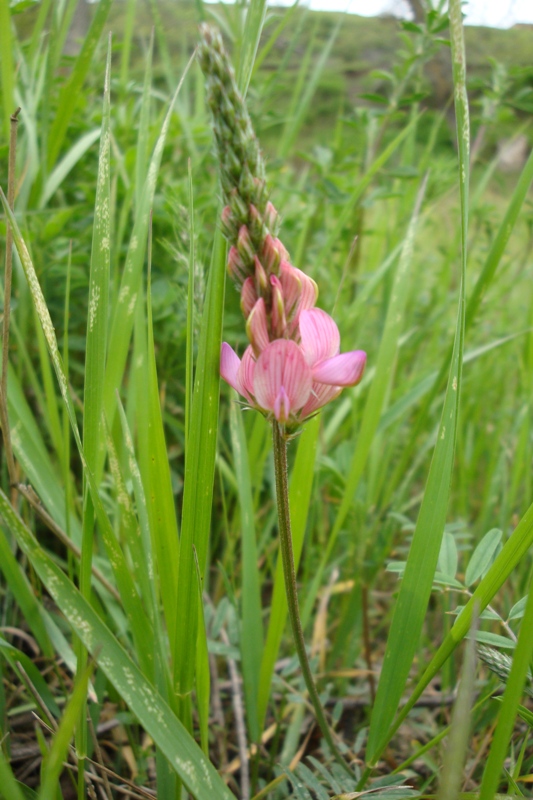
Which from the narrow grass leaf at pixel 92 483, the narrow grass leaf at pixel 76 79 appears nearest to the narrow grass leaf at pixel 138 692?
the narrow grass leaf at pixel 92 483

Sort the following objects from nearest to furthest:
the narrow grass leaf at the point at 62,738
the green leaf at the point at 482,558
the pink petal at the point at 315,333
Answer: the narrow grass leaf at the point at 62,738 < the pink petal at the point at 315,333 < the green leaf at the point at 482,558

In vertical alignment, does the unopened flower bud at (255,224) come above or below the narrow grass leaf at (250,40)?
below

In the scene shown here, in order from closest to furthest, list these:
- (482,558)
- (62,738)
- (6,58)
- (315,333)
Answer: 1. (62,738)
2. (315,333)
3. (482,558)
4. (6,58)

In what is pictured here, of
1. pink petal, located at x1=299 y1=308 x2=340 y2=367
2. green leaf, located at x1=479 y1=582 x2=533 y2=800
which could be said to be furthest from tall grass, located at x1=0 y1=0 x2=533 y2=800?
pink petal, located at x1=299 y1=308 x2=340 y2=367

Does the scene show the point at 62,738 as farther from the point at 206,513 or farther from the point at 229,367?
the point at 229,367

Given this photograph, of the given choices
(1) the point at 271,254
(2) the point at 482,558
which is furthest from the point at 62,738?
(2) the point at 482,558

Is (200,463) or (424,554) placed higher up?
(200,463)

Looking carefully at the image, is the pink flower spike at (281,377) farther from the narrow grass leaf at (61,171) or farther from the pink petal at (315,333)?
the narrow grass leaf at (61,171)
